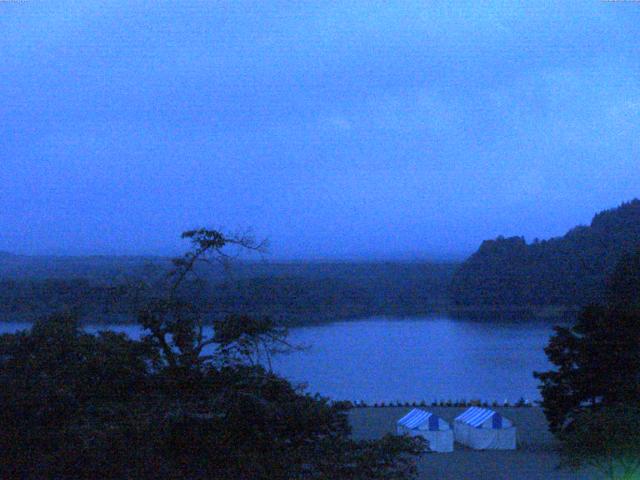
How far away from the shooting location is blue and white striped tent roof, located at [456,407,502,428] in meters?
12.5

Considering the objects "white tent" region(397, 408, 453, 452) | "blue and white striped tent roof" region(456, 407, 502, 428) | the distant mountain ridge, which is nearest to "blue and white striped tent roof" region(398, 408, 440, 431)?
"white tent" region(397, 408, 453, 452)

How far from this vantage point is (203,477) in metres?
5.29

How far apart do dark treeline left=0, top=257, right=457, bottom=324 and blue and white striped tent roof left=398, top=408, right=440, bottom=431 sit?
96.1 inches

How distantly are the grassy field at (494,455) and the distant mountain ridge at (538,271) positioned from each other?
8.32 meters

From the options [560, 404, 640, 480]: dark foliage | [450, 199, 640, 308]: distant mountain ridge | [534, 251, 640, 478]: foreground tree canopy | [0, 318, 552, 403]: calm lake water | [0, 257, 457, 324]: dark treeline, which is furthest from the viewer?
[450, 199, 640, 308]: distant mountain ridge

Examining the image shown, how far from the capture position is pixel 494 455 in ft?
39.7

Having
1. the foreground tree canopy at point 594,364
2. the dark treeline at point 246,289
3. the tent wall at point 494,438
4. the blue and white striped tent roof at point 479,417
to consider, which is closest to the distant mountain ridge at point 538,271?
the dark treeline at point 246,289

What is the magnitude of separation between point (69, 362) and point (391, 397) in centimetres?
1180

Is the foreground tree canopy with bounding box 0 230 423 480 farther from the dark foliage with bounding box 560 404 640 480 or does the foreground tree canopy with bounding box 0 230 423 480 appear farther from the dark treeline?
the dark foliage with bounding box 560 404 640 480

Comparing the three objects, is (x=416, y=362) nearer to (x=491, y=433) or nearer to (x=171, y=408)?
(x=491, y=433)

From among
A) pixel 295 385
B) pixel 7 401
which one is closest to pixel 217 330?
pixel 295 385

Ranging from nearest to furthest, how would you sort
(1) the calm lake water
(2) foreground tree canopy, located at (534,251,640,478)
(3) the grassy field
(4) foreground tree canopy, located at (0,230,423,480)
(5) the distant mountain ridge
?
(4) foreground tree canopy, located at (0,230,423,480)
(3) the grassy field
(2) foreground tree canopy, located at (534,251,640,478)
(1) the calm lake water
(5) the distant mountain ridge

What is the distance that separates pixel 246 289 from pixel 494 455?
16.6 ft

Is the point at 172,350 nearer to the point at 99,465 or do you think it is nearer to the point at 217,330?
the point at 217,330
